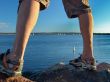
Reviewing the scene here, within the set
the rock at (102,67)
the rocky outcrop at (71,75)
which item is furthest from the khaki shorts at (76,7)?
the rock at (102,67)

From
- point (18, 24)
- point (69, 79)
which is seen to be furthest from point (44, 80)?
point (18, 24)

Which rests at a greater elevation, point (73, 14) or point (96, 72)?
point (73, 14)

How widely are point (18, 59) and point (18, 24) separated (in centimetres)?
43

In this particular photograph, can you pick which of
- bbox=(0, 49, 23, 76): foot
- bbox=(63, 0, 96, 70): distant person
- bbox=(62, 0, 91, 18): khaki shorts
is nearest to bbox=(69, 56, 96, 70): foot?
bbox=(63, 0, 96, 70): distant person

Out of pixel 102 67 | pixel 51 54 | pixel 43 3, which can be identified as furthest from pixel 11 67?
pixel 51 54

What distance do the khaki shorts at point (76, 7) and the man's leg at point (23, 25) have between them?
897 mm

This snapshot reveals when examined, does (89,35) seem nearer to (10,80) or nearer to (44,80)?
(44,80)

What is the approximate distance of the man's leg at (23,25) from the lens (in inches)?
180

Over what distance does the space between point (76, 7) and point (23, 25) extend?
1.20 m

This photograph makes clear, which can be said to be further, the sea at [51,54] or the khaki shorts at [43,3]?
the sea at [51,54]

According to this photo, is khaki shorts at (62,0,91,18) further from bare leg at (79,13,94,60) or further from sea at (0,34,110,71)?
sea at (0,34,110,71)

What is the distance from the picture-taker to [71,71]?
5691 millimetres

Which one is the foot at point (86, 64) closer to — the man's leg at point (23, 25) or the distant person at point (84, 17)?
the distant person at point (84, 17)

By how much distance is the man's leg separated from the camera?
4.58 meters
